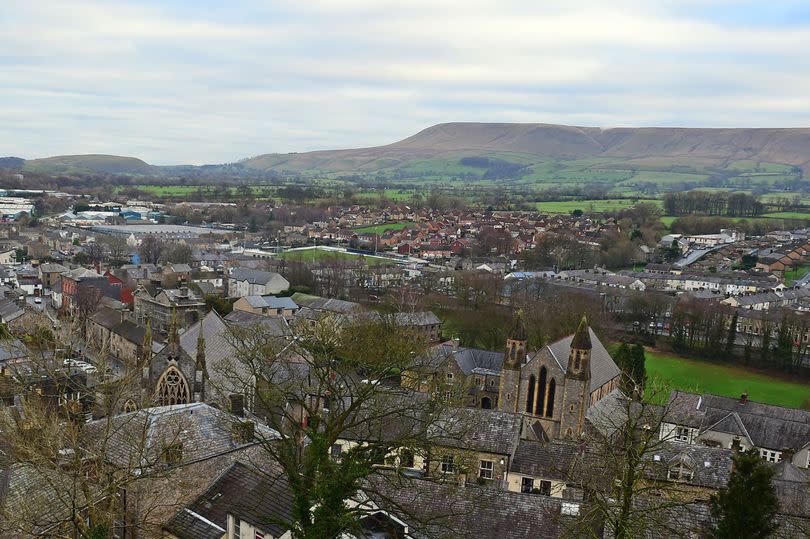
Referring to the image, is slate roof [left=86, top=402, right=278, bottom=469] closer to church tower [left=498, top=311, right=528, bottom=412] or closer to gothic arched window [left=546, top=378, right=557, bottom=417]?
church tower [left=498, top=311, right=528, bottom=412]

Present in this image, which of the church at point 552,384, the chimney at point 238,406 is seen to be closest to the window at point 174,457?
the chimney at point 238,406

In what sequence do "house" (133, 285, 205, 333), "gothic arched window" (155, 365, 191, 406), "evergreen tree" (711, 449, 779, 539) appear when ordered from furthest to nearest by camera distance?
1. "house" (133, 285, 205, 333)
2. "gothic arched window" (155, 365, 191, 406)
3. "evergreen tree" (711, 449, 779, 539)

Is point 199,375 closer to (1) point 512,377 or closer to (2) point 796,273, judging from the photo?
(1) point 512,377

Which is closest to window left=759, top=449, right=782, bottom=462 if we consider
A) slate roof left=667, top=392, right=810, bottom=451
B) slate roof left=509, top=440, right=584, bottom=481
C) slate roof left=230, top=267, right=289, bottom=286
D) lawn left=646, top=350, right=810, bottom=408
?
slate roof left=667, top=392, right=810, bottom=451

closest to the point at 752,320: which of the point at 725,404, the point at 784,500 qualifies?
the point at 725,404

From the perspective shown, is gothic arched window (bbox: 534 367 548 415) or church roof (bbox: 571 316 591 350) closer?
church roof (bbox: 571 316 591 350)

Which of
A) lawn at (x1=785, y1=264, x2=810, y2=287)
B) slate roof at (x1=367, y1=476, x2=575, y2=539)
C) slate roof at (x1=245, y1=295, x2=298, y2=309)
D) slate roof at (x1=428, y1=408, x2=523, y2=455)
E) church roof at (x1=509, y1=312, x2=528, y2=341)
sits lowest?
lawn at (x1=785, y1=264, x2=810, y2=287)

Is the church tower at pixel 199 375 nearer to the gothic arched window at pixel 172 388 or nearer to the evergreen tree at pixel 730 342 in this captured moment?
the gothic arched window at pixel 172 388
